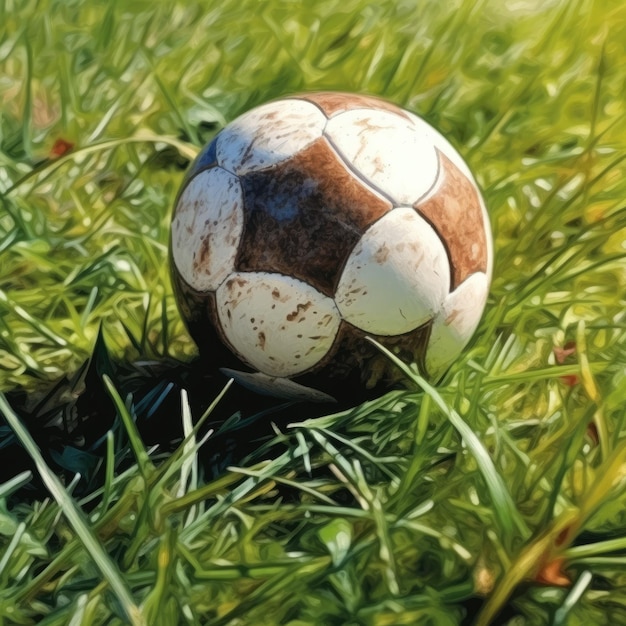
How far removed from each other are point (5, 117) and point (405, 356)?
2.00 m

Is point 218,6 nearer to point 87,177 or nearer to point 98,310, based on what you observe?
point 87,177

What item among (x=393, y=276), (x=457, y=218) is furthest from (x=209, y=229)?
(x=457, y=218)

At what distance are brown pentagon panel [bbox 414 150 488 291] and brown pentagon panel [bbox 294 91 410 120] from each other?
0.54 feet

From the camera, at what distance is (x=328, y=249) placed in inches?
87.9

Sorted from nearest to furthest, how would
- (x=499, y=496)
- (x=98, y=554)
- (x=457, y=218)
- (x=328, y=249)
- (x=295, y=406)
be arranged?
(x=98, y=554), (x=499, y=496), (x=328, y=249), (x=457, y=218), (x=295, y=406)

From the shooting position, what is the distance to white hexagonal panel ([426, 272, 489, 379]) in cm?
233

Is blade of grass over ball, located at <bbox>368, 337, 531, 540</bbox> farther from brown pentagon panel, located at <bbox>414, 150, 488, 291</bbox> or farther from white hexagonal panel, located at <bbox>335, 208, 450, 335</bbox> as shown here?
brown pentagon panel, located at <bbox>414, 150, 488, 291</bbox>

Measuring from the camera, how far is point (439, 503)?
2.02 metres

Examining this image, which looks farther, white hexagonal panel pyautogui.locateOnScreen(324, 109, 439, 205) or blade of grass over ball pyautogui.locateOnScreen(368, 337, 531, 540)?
white hexagonal panel pyautogui.locateOnScreen(324, 109, 439, 205)

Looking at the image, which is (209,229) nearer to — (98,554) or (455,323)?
(455,323)

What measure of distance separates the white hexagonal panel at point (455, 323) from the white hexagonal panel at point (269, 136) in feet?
1.42

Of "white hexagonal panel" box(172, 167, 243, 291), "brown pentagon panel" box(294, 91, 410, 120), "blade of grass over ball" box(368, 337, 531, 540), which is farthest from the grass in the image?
"brown pentagon panel" box(294, 91, 410, 120)

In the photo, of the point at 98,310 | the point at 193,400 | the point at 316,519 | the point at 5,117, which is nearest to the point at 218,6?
the point at 5,117

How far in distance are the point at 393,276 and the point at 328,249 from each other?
14 centimetres
